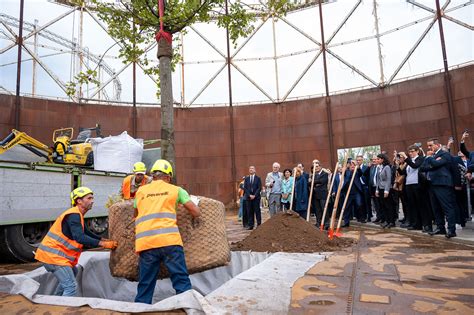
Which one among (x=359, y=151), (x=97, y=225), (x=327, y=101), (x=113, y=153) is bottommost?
(x=97, y=225)

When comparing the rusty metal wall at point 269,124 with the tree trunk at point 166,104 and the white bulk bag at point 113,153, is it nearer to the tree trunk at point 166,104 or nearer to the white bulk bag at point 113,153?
the white bulk bag at point 113,153

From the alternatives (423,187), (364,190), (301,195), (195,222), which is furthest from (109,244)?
(364,190)

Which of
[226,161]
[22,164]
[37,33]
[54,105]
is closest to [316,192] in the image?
[22,164]

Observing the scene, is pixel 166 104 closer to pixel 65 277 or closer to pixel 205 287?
pixel 205 287

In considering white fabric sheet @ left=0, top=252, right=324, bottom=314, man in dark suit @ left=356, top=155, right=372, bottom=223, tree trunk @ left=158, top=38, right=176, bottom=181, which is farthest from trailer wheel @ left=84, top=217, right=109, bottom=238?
man in dark suit @ left=356, top=155, right=372, bottom=223

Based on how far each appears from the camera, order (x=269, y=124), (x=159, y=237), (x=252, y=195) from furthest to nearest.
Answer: (x=269, y=124) → (x=252, y=195) → (x=159, y=237)

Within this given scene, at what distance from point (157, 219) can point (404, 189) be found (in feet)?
22.2

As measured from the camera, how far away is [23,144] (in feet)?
26.2

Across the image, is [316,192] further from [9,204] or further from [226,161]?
[226,161]

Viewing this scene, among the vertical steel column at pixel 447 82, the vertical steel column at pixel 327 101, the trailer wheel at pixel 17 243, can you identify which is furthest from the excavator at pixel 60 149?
the vertical steel column at pixel 447 82

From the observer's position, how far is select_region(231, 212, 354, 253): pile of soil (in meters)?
5.72

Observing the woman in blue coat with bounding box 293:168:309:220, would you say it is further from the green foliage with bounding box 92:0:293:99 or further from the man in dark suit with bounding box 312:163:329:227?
the green foliage with bounding box 92:0:293:99

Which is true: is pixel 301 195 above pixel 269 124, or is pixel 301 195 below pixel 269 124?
below

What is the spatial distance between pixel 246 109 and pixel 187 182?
191 inches
